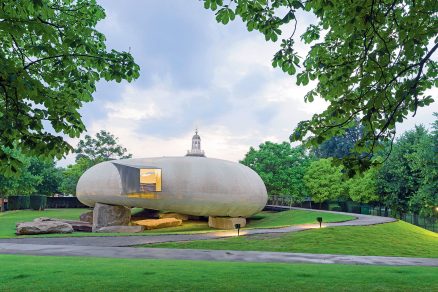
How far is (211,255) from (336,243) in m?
8.16

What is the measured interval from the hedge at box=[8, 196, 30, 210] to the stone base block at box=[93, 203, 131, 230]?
27.7 m

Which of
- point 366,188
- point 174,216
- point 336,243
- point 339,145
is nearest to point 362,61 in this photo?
point 336,243

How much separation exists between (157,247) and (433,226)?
32.8 metres

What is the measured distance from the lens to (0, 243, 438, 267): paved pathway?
1608 cm

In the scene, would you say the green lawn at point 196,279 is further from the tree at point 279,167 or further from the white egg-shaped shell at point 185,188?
the tree at point 279,167

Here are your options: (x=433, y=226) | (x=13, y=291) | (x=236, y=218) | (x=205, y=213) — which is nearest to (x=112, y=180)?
(x=205, y=213)

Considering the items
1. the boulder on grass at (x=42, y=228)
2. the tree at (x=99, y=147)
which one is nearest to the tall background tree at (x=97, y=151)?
→ the tree at (x=99, y=147)

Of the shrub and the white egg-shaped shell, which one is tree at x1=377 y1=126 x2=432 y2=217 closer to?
the shrub

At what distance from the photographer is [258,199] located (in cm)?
3734

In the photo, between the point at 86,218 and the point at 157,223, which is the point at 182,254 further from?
the point at 86,218

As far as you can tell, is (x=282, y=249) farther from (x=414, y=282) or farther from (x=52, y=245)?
(x=52, y=245)

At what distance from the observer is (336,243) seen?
71.0ft

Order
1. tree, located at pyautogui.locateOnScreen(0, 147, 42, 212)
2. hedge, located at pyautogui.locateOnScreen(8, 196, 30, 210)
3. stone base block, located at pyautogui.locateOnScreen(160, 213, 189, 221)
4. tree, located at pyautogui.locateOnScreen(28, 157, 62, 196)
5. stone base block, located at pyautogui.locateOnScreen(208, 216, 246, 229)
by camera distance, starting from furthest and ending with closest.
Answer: tree, located at pyautogui.locateOnScreen(28, 157, 62, 196) → hedge, located at pyautogui.locateOnScreen(8, 196, 30, 210) → tree, located at pyautogui.locateOnScreen(0, 147, 42, 212) → stone base block, located at pyautogui.locateOnScreen(160, 213, 189, 221) → stone base block, located at pyautogui.locateOnScreen(208, 216, 246, 229)

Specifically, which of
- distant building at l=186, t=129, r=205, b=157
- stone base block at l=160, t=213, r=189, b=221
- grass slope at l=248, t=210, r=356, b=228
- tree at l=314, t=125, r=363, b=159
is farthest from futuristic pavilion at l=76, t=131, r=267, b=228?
tree at l=314, t=125, r=363, b=159
